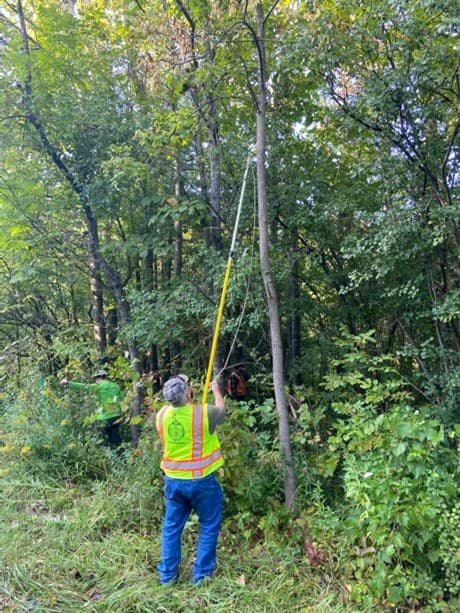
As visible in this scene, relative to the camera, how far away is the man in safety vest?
8.96ft

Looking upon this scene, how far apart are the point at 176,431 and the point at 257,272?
2.07 m

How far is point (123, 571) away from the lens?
288 cm

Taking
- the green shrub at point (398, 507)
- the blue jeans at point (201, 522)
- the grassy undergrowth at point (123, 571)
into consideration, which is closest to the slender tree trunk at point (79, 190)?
the grassy undergrowth at point (123, 571)

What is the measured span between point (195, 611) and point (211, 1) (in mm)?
5015

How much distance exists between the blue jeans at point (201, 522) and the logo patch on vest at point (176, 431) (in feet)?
0.95

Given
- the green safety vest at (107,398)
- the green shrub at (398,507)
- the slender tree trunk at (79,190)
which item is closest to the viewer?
the green shrub at (398,507)

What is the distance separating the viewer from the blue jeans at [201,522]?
107 inches

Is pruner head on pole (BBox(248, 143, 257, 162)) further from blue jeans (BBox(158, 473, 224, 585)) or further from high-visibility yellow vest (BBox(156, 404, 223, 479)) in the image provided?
blue jeans (BBox(158, 473, 224, 585))

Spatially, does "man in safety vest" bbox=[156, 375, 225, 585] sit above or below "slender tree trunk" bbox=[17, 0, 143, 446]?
below

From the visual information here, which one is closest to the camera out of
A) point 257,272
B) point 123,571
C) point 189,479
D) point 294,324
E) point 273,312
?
point 189,479

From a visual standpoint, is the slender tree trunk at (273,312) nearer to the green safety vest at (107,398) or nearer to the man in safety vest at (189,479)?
the man in safety vest at (189,479)

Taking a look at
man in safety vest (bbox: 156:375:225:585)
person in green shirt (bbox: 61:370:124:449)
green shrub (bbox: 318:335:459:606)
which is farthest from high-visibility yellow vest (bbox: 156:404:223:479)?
person in green shirt (bbox: 61:370:124:449)

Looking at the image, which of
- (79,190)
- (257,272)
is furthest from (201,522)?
(79,190)

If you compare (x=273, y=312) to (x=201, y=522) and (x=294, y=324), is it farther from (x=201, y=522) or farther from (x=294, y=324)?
(x=294, y=324)
